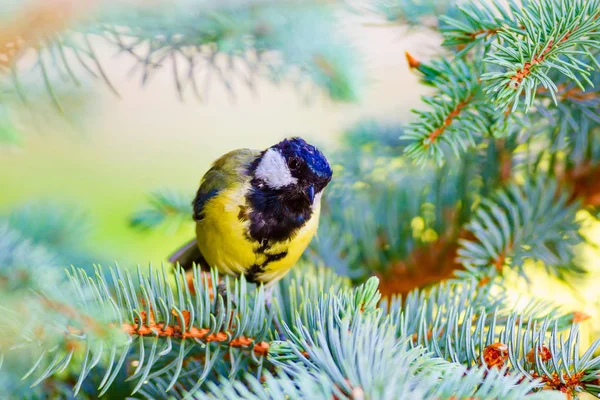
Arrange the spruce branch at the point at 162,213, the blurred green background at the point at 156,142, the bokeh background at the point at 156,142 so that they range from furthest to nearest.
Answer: the blurred green background at the point at 156,142 < the bokeh background at the point at 156,142 < the spruce branch at the point at 162,213

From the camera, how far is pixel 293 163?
3.40 feet

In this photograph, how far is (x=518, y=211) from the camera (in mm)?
846

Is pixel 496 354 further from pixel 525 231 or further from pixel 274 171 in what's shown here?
pixel 274 171

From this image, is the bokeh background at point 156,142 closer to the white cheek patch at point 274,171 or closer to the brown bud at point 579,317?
the white cheek patch at point 274,171

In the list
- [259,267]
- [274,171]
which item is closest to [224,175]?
[274,171]

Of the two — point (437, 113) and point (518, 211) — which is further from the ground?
point (437, 113)

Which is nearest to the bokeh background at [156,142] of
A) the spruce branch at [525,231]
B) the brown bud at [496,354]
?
the spruce branch at [525,231]

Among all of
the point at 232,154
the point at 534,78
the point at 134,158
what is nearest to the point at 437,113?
the point at 534,78

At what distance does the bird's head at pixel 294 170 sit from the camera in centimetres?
98

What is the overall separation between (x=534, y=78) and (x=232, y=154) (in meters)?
0.70

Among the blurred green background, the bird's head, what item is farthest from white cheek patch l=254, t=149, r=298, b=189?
the blurred green background

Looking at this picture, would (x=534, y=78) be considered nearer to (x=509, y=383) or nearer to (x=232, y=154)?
(x=509, y=383)

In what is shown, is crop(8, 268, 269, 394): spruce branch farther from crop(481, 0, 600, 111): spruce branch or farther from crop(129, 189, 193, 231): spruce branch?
crop(129, 189, 193, 231): spruce branch

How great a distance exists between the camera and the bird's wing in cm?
105
